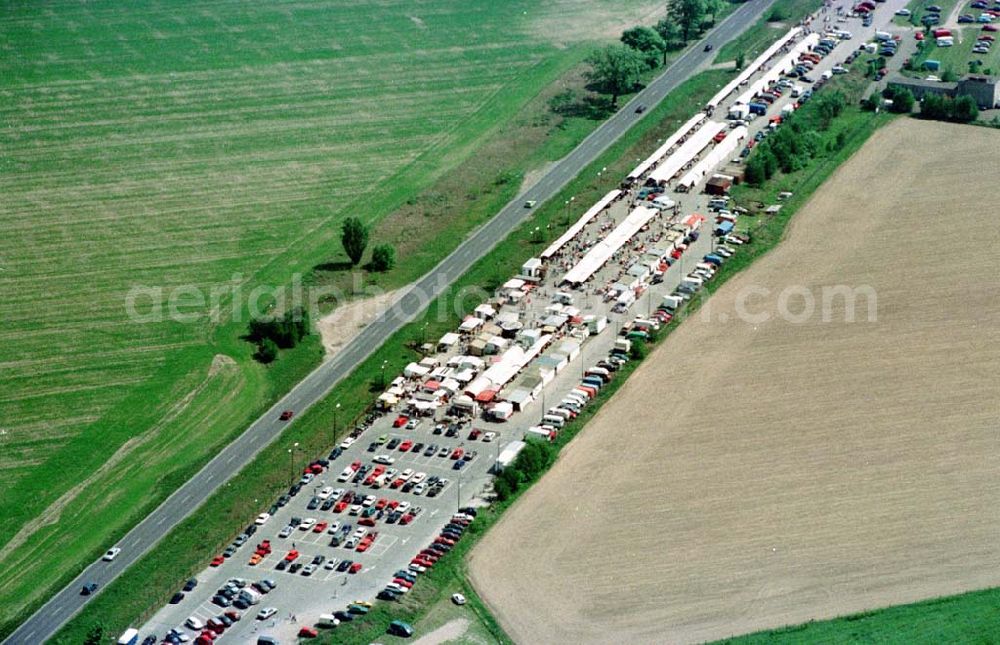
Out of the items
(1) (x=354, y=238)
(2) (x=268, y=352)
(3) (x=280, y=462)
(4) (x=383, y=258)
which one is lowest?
(3) (x=280, y=462)

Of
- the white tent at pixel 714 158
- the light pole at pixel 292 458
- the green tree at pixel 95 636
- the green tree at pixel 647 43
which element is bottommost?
the green tree at pixel 95 636

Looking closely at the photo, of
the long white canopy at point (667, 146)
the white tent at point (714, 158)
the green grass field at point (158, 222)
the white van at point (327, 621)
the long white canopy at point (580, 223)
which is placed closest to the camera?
the white van at point (327, 621)

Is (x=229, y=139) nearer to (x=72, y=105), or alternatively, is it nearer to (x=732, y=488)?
(x=72, y=105)

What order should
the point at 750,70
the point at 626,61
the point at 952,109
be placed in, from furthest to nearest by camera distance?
the point at 750,70, the point at 626,61, the point at 952,109

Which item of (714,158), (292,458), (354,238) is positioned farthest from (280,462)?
(714,158)

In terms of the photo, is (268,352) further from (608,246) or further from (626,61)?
(626,61)

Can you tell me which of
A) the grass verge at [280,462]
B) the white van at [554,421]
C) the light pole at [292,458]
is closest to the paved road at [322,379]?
the grass verge at [280,462]

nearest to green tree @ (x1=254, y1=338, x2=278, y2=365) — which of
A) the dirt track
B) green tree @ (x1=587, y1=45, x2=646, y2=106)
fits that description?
the dirt track

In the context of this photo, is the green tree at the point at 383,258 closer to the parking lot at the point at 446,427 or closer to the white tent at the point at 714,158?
the parking lot at the point at 446,427
